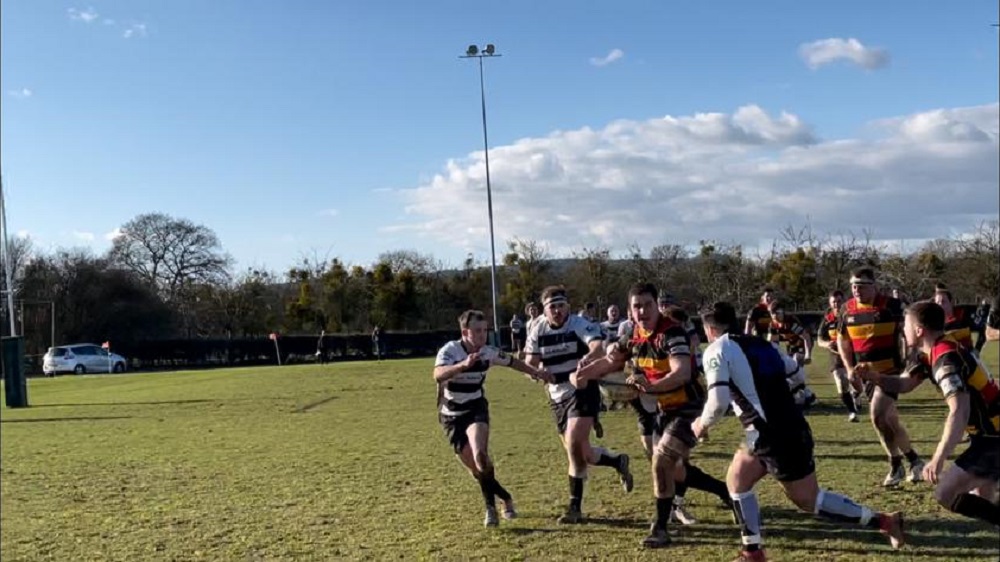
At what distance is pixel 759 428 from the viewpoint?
5.55 metres

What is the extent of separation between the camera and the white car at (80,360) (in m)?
41.7

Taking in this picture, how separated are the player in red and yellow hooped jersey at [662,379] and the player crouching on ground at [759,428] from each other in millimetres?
665

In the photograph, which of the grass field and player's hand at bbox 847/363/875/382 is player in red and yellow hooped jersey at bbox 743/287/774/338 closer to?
the grass field

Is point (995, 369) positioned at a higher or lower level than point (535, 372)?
lower

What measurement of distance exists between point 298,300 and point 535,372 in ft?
168

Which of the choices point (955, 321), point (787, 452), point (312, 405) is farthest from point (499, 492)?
point (312, 405)

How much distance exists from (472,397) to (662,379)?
201 centimetres

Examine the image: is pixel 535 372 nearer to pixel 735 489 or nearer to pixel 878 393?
pixel 735 489

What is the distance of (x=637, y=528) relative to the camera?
717 cm

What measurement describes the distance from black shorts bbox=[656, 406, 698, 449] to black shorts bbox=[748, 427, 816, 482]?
33.2 inches

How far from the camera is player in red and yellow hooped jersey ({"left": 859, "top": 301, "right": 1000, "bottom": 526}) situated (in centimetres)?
529

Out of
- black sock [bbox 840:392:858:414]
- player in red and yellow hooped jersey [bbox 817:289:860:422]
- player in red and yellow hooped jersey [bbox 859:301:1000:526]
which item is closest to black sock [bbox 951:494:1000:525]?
player in red and yellow hooped jersey [bbox 859:301:1000:526]

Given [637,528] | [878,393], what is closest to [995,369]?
[878,393]

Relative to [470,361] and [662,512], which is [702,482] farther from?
[470,361]
